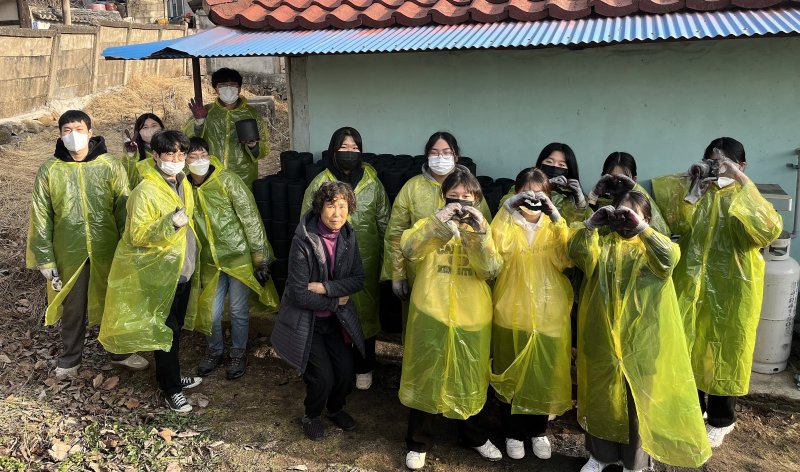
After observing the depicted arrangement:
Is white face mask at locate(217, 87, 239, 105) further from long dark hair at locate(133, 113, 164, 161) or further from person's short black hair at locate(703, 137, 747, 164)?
person's short black hair at locate(703, 137, 747, 164)

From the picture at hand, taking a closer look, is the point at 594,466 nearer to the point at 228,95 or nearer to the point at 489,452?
the point at 489,452

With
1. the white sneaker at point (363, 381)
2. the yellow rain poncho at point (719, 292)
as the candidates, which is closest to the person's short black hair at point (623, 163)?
the yellow rain poncho at point (719, 292)

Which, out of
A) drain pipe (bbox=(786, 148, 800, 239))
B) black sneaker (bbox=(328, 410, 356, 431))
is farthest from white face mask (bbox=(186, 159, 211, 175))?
drain pipe (bbox=(786, 148, 800, 239))

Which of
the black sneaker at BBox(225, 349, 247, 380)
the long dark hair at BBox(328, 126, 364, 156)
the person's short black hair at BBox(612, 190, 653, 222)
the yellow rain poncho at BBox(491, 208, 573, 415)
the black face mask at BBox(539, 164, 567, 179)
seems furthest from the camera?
the black sneaker at BBox(225, 349, 247, 380)

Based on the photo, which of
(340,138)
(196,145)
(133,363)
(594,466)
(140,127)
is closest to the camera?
(594,466)

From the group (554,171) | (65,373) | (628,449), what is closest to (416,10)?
(554,171)

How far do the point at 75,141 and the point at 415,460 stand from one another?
3.11 meters

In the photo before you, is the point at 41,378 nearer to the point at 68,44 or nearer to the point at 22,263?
the point at 22,263

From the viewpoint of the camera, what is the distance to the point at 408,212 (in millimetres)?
4285

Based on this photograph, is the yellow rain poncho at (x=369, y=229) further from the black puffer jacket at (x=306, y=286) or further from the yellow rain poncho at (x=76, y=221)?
the yellow rain poncho at (x=76, y=221)

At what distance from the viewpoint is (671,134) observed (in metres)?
5.01

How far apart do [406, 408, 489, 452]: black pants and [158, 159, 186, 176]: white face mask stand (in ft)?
6.87

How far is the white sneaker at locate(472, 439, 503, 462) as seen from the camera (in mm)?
3975

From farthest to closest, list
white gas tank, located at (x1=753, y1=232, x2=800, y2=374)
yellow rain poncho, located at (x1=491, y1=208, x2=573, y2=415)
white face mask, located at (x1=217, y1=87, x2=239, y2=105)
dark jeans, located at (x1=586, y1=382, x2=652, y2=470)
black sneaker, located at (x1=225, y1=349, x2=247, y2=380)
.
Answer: white face mask, located at (x1=217, y1=87, x2=239, y2=105) < black sneaker, located at (x1=225, y1=349, x2=247, y2=380) < white gas tank, located at (x1=753, y1=232, x2=800, y2=374) < yellow rain poncho, located at (x1=491, y1=208, x2=573, y2=415) < dark jeans, located at (x1=586, y1=382, x2=652, y2=470)
